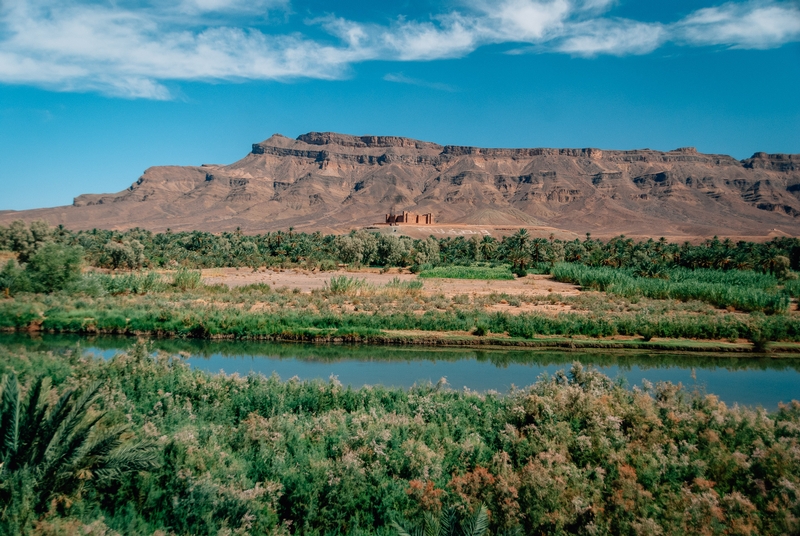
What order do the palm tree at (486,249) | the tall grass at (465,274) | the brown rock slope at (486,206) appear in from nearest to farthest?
1. the tall grass at (465,274)
2. the palm tree at (486,249)
3. the brown rock slope at (486,206)

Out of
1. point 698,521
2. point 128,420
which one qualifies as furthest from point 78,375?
point 698,521

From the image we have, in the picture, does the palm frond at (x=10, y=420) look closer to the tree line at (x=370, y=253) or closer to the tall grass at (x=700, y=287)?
the tall grass at (x=700, y=287)

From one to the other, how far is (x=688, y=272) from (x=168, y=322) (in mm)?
43469

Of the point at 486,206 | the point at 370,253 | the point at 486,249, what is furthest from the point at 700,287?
the point at 486,206

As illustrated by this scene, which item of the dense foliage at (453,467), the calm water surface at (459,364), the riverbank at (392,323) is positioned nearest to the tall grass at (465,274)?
the riverbank at (392,323)

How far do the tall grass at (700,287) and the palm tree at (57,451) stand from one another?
34.0m

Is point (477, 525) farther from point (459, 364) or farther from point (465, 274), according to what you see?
point (465, 274)

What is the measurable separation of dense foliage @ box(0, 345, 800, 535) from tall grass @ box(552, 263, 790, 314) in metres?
24.9

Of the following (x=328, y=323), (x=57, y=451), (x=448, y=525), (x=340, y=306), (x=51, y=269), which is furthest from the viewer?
(x=340, y=306)

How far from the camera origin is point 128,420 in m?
9.79

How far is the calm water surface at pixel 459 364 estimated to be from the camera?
18.5m

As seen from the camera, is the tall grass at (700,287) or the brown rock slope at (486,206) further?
the brown rock slope at (486,206)

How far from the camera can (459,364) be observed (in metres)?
21.2

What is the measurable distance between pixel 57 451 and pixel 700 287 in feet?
122
